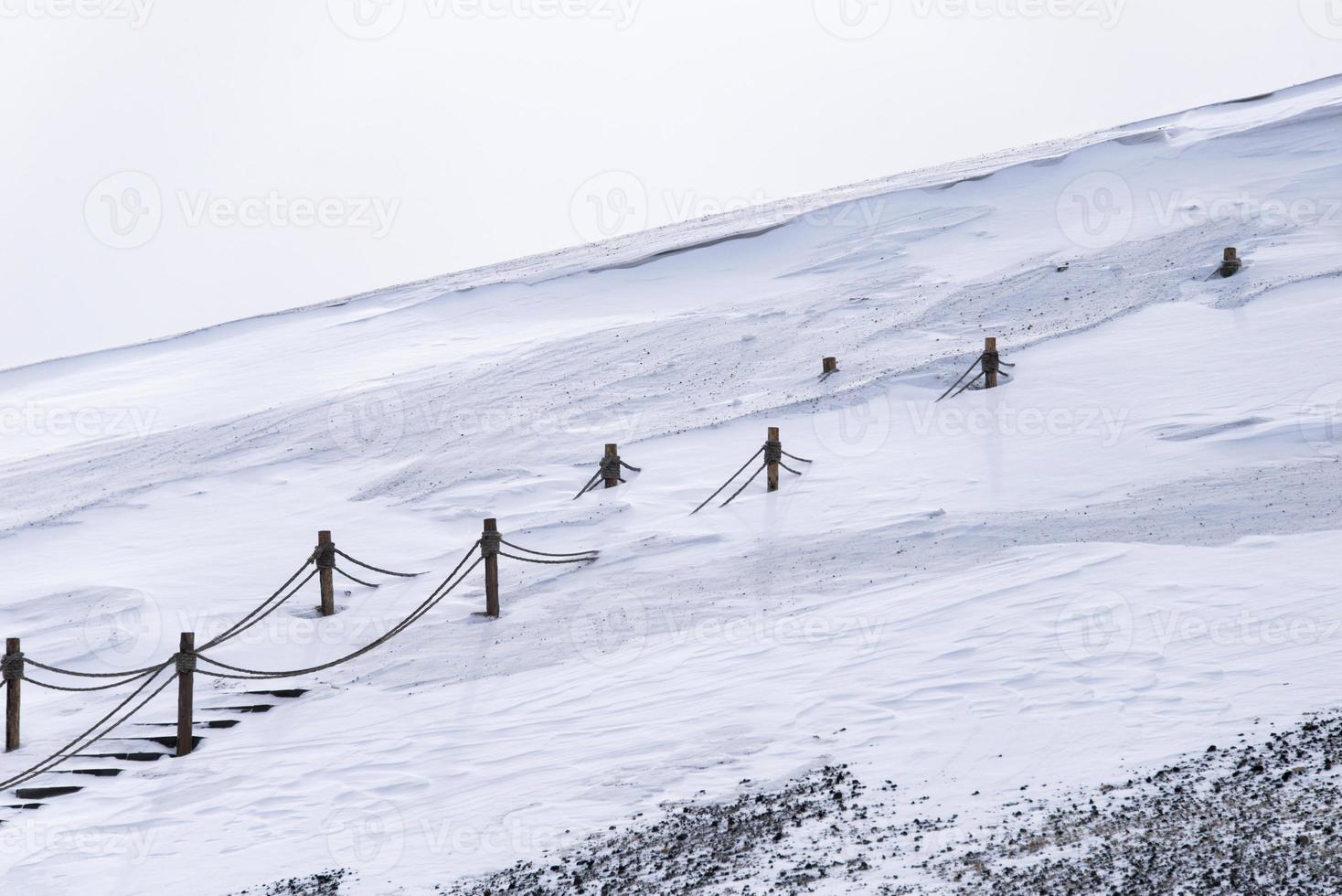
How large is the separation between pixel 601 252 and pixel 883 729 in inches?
926

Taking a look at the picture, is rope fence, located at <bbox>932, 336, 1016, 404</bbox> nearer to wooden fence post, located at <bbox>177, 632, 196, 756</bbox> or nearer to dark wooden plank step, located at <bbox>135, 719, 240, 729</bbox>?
dark wooden plank step, located at <bbox>135, 719, 240, 729</bbox>

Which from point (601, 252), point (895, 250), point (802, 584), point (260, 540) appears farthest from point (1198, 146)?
point (260, 540)

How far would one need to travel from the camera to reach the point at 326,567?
13539 mm

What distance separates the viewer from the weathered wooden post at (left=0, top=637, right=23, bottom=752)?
36.6 feet

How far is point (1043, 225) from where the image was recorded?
80.0ft

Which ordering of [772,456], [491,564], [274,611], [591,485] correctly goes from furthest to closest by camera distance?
[591,485]
[772,456]
[274,611]
[491,564]

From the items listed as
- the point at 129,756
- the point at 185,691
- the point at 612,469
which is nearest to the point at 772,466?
the point at 612,469

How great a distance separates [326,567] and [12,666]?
3291 mm

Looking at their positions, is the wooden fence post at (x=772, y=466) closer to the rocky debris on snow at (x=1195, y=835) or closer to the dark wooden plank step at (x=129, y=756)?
the dark wooden plank step at (x=129, y=756)

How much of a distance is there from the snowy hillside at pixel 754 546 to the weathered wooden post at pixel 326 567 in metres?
0.25

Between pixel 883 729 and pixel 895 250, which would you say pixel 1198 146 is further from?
pixel 883 729

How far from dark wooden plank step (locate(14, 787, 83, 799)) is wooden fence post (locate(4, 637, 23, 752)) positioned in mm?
1055

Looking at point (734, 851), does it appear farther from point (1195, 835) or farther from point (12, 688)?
point (12, 688)

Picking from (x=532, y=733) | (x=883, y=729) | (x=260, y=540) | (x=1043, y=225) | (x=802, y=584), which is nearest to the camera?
(x=883, y=729)
